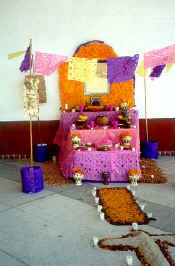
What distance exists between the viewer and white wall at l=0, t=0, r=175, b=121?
5758 mm

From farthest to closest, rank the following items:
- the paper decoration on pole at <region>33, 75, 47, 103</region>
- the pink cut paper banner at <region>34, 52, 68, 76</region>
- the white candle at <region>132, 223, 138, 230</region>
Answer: the paper decoration on pole at <region>33, 75, 47, 103</region>, the pink cut paper banner at <region>34, 52, 68, 76</region>, the white candle at <region>132, 223, 138, 230</region>

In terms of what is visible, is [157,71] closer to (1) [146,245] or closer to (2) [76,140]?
(2) [76,140]

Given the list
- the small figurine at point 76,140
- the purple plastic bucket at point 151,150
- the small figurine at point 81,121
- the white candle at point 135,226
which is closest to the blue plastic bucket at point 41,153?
the small figurine at point 81,121

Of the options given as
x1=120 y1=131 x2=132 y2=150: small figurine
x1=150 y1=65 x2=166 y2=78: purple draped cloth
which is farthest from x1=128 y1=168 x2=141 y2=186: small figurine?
x1=150 y1=65 x2=166 y2=78: purple draped cloth

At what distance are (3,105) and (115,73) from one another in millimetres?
2614

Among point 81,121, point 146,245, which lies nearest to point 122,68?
point 81,121

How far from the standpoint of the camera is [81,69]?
15.8ft

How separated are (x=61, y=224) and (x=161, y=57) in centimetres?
332

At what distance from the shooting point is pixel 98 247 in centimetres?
248

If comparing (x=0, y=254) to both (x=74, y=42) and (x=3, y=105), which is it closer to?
(x=3, y=105)

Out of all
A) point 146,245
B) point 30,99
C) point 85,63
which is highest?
point 85,63

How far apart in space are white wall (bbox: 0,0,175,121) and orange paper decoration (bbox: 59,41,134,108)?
164 millimetres

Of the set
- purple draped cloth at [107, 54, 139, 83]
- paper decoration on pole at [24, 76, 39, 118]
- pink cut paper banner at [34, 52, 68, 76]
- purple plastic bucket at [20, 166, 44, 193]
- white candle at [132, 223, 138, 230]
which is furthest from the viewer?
purple draped cloth at [107, 54, 139, 83]

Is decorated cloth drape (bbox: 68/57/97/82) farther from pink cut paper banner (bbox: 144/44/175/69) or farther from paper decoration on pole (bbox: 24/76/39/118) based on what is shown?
pink cut paper banner (bbox: 144/44/175/69)
